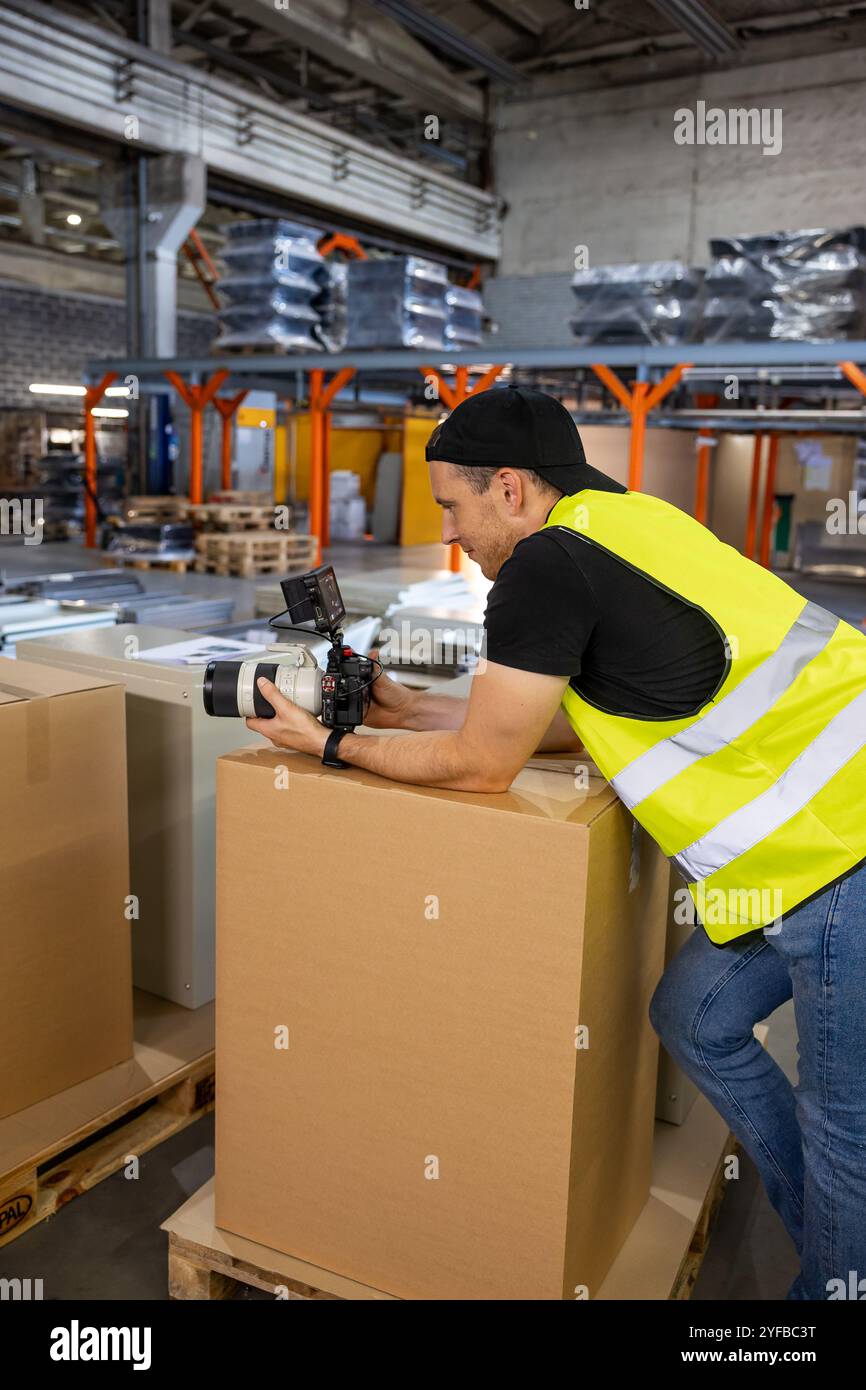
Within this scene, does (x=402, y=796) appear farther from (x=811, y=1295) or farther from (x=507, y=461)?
(x=811, y=1295)

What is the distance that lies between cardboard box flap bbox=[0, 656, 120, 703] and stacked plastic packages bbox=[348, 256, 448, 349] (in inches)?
344

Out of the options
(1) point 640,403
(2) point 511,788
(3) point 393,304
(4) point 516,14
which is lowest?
(2) point 511,788

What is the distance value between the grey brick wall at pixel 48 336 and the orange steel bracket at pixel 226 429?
5.07 m

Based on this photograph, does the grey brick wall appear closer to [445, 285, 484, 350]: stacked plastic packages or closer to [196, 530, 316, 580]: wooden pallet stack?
[196, 530, 316, 580]: wooden pallet stack

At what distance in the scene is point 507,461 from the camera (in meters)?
1.91

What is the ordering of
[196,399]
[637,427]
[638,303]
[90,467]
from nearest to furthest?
1. [637,427]
2. [638,303]
3. [196,399]
4. [90,467]

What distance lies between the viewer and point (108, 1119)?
2.55 m

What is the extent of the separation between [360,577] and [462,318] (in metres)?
6.76

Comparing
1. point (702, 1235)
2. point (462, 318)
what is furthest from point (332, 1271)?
point (462, 318)

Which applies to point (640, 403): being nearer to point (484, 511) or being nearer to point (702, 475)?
point (702, 475)

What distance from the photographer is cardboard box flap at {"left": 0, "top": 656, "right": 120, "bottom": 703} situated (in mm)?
2441

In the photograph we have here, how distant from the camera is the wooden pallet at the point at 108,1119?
2.35 m

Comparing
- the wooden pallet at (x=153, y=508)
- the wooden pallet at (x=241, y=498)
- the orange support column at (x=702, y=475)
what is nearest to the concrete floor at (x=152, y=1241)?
the wooden pallet at (x=153, y=508)
